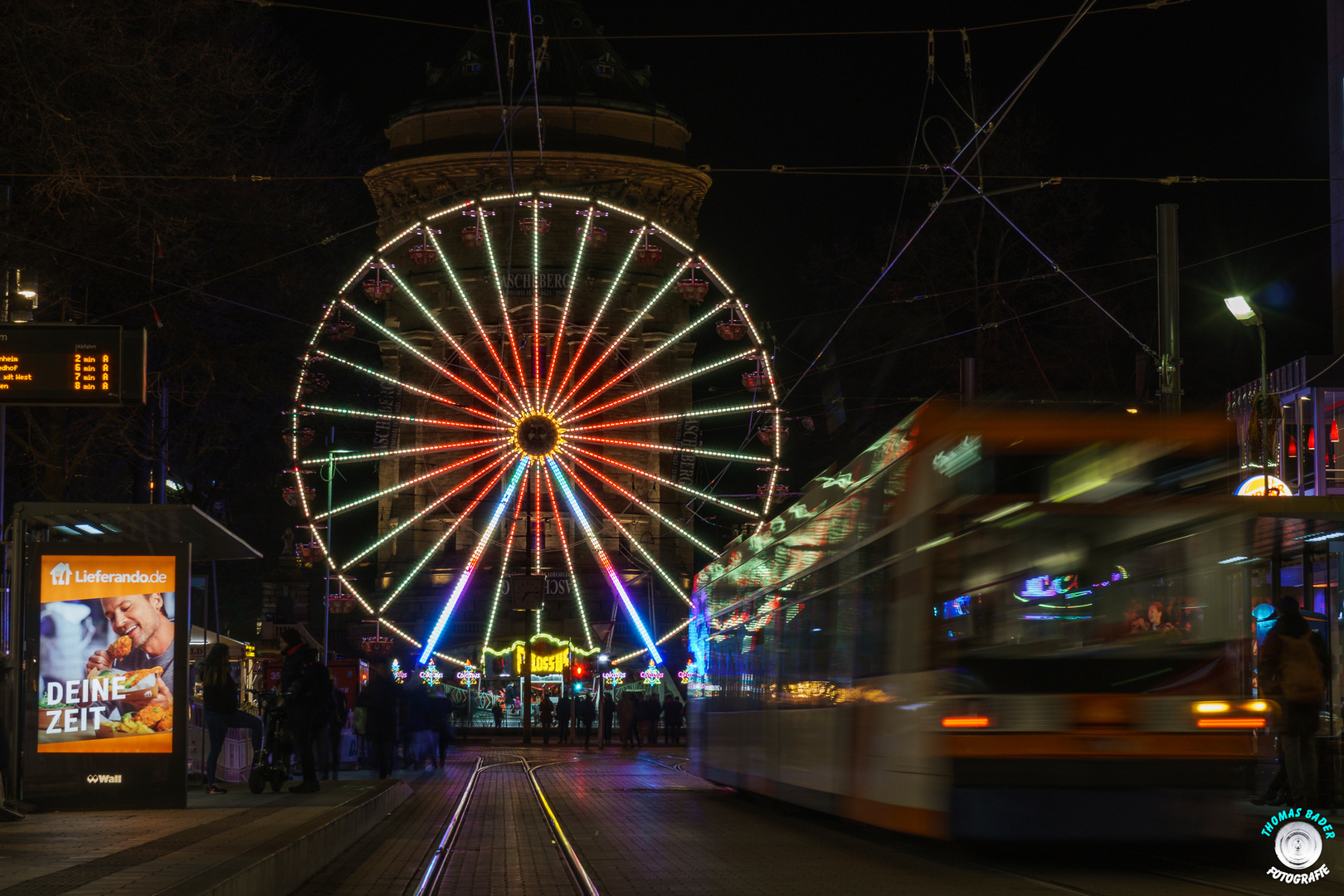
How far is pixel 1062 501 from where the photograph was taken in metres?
11.7

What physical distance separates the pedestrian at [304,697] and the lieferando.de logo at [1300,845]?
31.8ft

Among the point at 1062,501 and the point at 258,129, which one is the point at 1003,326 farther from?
the point at 1062,501

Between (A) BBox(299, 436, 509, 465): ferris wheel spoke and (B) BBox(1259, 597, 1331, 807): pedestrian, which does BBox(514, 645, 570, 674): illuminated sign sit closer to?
(A) BBox(299, 436, 509, 465): ferris wheel spoke

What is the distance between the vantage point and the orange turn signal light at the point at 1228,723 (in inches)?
451

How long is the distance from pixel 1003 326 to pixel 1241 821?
33.5m

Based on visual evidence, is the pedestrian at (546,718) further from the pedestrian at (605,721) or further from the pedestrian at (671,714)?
the pedestrian at (671,714)

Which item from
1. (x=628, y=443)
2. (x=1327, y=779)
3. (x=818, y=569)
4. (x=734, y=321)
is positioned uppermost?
(x=734, y=321)

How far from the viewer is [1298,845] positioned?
11.5 metres

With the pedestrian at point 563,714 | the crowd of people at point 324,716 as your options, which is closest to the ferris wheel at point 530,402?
the pedestrian at point 563,714

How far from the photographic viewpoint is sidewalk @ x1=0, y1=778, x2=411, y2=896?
905 centimetres

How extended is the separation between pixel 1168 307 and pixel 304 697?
1054 cm

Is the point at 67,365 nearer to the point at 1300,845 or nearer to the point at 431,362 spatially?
the point at 1300,845

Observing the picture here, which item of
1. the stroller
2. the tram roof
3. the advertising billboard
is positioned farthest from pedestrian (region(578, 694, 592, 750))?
the tram roof

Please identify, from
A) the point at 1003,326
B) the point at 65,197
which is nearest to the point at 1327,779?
the point at 65,197
